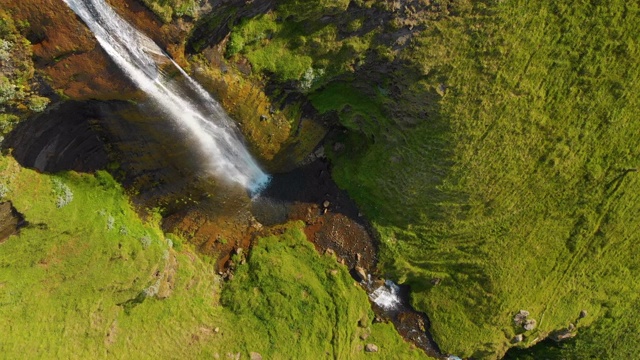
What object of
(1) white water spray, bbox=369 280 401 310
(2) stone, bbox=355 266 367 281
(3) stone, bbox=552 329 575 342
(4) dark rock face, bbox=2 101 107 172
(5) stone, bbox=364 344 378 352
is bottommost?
(5) stone, bbox=364 344 378 352

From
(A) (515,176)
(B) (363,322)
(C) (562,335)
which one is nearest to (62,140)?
(B) (363,322)

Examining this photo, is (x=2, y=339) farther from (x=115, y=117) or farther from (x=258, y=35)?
(x=258, y=35)

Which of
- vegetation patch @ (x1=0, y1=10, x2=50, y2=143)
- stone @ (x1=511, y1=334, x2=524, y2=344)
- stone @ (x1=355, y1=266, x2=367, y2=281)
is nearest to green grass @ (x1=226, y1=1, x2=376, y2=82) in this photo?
vegetation patch @ (x1=0, y1=10, x2=50, y2=143)

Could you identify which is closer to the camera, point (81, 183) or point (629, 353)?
point (81, 183)

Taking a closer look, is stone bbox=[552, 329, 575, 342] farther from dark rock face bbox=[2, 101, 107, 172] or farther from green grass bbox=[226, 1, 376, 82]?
dark rock face bbox=[2, 101, 107, 172]

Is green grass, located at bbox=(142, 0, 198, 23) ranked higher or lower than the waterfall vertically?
higher

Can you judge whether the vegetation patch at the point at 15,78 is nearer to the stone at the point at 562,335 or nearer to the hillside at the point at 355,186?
the hillside at the point at 355,186

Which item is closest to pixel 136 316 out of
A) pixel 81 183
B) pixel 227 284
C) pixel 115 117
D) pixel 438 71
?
pixel 227 284
